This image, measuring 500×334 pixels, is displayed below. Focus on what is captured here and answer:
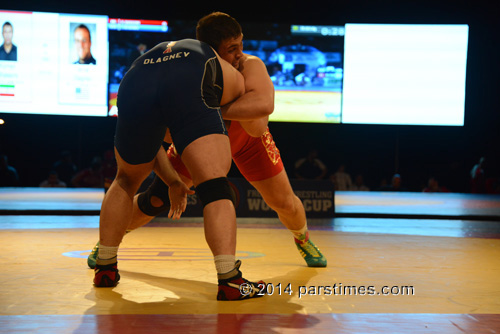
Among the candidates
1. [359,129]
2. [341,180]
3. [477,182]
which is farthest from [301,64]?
[477,182]

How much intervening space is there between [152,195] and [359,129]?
880 centimetres

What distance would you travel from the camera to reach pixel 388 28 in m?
9.09

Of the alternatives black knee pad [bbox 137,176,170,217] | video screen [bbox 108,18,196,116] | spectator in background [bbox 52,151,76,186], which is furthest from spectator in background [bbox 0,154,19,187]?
black knee pad [bbox 137,176,170,217]

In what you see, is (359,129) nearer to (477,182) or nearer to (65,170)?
(477,182)

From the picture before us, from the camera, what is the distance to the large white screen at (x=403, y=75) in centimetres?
905

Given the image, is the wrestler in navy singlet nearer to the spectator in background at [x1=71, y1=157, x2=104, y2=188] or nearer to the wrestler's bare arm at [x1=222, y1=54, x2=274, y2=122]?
the wrestler's bare arm at [x1=222, y1=54, x2=274, y2=122]

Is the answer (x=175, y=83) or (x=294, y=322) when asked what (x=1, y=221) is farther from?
(x=294, y=322)

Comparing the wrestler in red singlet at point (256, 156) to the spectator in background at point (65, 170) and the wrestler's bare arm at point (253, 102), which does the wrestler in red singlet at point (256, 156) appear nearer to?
the wrestler's bare arm at point (253, 102)

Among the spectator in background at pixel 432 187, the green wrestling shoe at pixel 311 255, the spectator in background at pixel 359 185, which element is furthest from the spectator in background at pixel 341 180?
the green wrestling shoe at pixel 311 255

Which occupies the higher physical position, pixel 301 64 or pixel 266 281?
pixel 301 64

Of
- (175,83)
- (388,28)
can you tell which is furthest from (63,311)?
(388,28)

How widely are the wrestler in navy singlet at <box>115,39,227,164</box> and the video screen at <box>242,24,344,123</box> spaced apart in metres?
7.20

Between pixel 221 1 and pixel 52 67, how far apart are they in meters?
3.12

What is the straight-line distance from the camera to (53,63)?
8.68m
